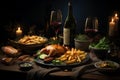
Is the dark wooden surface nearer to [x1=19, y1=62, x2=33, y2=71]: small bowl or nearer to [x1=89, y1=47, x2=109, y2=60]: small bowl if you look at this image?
[x1=19, y1=62, x2=33, y2=71]: small bowl

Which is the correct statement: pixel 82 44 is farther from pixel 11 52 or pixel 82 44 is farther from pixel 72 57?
pixel 11 52

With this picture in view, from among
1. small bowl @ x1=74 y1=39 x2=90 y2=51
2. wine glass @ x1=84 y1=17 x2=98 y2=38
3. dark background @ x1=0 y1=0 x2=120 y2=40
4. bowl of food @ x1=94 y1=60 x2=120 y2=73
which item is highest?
dark background @ x1=0 y1=0 x2=120 y2=40

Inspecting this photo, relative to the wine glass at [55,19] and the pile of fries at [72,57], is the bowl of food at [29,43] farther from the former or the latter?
the pile of fries at [72,57]

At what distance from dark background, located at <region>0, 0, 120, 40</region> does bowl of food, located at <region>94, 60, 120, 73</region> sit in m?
0.93

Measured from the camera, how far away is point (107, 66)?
167 cm

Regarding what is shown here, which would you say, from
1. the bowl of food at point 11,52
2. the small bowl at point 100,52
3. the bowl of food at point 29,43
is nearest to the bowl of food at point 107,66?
the small bowl at point 100,52

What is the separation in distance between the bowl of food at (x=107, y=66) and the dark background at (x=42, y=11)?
3.05 ft

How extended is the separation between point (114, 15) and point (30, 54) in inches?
41.8

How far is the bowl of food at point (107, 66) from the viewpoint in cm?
160

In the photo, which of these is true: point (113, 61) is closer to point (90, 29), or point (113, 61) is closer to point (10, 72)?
point (90, 29)

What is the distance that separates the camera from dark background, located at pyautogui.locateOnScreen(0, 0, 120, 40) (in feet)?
8.29

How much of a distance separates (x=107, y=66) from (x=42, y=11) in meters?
1.30

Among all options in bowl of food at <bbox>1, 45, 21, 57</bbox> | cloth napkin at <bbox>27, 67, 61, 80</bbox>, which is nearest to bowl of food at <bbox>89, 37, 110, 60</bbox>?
cloth napkin at <bbox>27, 67, 61, 80</bbox>

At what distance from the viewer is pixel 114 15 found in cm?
252
